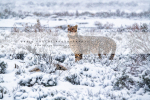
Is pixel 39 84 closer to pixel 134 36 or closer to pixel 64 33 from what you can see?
pixel 134 36

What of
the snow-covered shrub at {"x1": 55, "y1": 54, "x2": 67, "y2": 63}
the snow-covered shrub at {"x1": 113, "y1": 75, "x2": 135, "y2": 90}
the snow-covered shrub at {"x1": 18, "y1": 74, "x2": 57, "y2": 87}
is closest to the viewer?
the snow-covered shrub at {"x1": 113, "y1": 75, "x2": 135, "y2": 90}

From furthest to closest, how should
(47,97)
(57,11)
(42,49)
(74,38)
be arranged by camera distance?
(57,11) < (42,49) < (74,38) < (47,97)

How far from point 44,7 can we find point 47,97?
15163mm

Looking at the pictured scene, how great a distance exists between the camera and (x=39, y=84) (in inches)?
129

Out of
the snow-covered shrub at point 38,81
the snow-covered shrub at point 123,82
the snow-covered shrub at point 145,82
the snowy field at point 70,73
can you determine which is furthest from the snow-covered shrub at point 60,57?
the snow-covered shrub at point 145,82

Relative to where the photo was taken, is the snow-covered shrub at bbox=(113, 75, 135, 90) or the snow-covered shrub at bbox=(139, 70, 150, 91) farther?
the snow-covered shrub at bbox=(113, 75, 135, 90)

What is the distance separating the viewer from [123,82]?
3.09 m

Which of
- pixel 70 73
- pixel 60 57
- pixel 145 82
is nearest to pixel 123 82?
pixel 145 82

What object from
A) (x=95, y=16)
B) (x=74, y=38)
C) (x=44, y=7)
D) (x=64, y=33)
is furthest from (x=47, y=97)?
(x=44, y=7)

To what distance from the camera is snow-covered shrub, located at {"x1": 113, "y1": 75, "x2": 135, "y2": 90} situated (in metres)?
3.00

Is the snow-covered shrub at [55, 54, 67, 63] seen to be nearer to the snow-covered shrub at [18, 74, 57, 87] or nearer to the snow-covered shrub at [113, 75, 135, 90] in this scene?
the snow-covered shrub at [18, 74, 57, 87]

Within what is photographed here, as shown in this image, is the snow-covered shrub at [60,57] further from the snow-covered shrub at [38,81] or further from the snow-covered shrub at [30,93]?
the snow-covered shrub at [30,93]

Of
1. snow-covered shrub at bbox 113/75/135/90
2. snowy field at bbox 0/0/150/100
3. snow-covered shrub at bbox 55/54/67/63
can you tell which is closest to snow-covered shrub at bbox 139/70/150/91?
snowy field at bbox 0/0/150/100

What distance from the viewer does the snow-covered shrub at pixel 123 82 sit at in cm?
300
